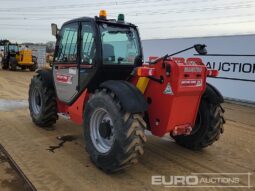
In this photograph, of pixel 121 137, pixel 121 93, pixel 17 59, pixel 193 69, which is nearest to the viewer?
pixel 121 137

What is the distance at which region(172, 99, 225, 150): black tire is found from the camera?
203 inches

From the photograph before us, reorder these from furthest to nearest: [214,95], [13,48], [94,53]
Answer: [13,48] → [214,95] → [94,53]

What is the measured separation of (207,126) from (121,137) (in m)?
1.79

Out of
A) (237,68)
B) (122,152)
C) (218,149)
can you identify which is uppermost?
(237,68)

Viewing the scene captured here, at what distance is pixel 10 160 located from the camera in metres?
4.71

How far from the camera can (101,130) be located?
4.57 meters

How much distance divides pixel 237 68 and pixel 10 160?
346 inches

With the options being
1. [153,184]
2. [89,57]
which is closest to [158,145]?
[153,184]

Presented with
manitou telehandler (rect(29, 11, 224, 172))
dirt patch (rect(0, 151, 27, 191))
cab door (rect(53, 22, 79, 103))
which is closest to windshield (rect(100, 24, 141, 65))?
manitou telehandler (rect(29, 11, 224, 172))

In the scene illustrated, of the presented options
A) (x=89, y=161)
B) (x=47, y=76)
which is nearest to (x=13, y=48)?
(x=47, y=76)

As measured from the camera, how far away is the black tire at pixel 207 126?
5.15 meters

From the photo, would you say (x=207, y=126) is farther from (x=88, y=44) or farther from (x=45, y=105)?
(x=45, y=105)

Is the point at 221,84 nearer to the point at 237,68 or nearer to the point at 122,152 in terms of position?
the point at 237,68

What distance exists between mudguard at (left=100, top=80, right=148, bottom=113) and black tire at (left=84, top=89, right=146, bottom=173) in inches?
3.6
